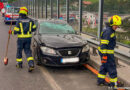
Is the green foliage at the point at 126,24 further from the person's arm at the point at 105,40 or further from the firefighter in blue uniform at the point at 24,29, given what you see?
the firefighter in blue uniform at the point at 24,29

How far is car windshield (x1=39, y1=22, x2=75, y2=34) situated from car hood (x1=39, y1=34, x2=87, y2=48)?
1.73ft

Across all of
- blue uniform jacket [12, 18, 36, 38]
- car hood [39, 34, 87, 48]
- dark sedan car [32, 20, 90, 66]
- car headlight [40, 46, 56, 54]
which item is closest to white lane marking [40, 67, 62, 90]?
dark sedan car [32, 20, 90, 66]

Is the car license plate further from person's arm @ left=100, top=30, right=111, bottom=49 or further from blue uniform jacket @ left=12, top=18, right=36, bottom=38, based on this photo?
person's arm @ left=100, top=30, right=111, bottom=49

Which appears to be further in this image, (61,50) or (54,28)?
(54,28)

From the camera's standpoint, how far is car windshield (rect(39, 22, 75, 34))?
7513 millimetres

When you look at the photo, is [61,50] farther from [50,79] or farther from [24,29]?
[24,29]

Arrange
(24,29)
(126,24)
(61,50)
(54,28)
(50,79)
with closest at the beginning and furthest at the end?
(50,79)
(61,50)
(24,29)
(54,28)
(126,24)

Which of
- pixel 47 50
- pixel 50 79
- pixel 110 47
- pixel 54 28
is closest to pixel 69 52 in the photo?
pixel 47 50

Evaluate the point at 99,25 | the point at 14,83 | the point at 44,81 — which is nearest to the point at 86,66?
the point at 44,81

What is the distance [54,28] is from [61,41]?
139 centimetres

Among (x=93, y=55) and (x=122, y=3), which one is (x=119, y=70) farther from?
(x=122, y=3)

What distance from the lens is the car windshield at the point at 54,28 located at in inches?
296

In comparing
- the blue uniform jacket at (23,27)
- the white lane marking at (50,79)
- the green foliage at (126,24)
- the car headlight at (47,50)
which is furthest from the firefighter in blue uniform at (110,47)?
the green foliage at (126,24)

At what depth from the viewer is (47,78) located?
5781 mm
